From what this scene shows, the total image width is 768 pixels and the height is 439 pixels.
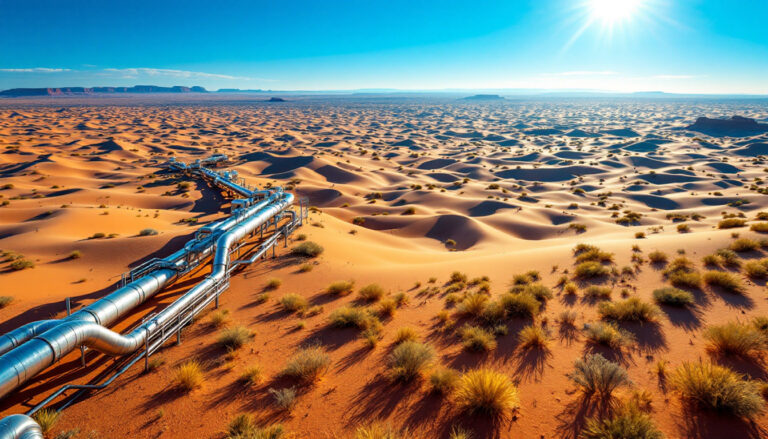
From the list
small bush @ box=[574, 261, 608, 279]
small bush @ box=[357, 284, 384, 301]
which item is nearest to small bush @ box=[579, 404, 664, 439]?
small bush @ box=[574, 261, 608, 279]

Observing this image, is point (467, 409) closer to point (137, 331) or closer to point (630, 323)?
point (630, 323)

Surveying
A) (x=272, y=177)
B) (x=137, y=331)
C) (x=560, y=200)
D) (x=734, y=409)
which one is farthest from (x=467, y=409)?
(x=272, y=177)

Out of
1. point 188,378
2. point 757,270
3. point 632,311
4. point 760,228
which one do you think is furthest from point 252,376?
point 760,228

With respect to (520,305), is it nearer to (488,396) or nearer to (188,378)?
(488,396)

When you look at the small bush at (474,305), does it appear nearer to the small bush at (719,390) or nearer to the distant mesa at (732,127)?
the small bush at (719,390)

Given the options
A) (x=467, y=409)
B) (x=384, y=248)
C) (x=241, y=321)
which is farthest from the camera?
(x=384, y=248)

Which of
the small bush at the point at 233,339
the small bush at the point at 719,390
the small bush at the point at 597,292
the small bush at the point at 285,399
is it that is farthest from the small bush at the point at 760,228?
the small bush at the point at 233,339
